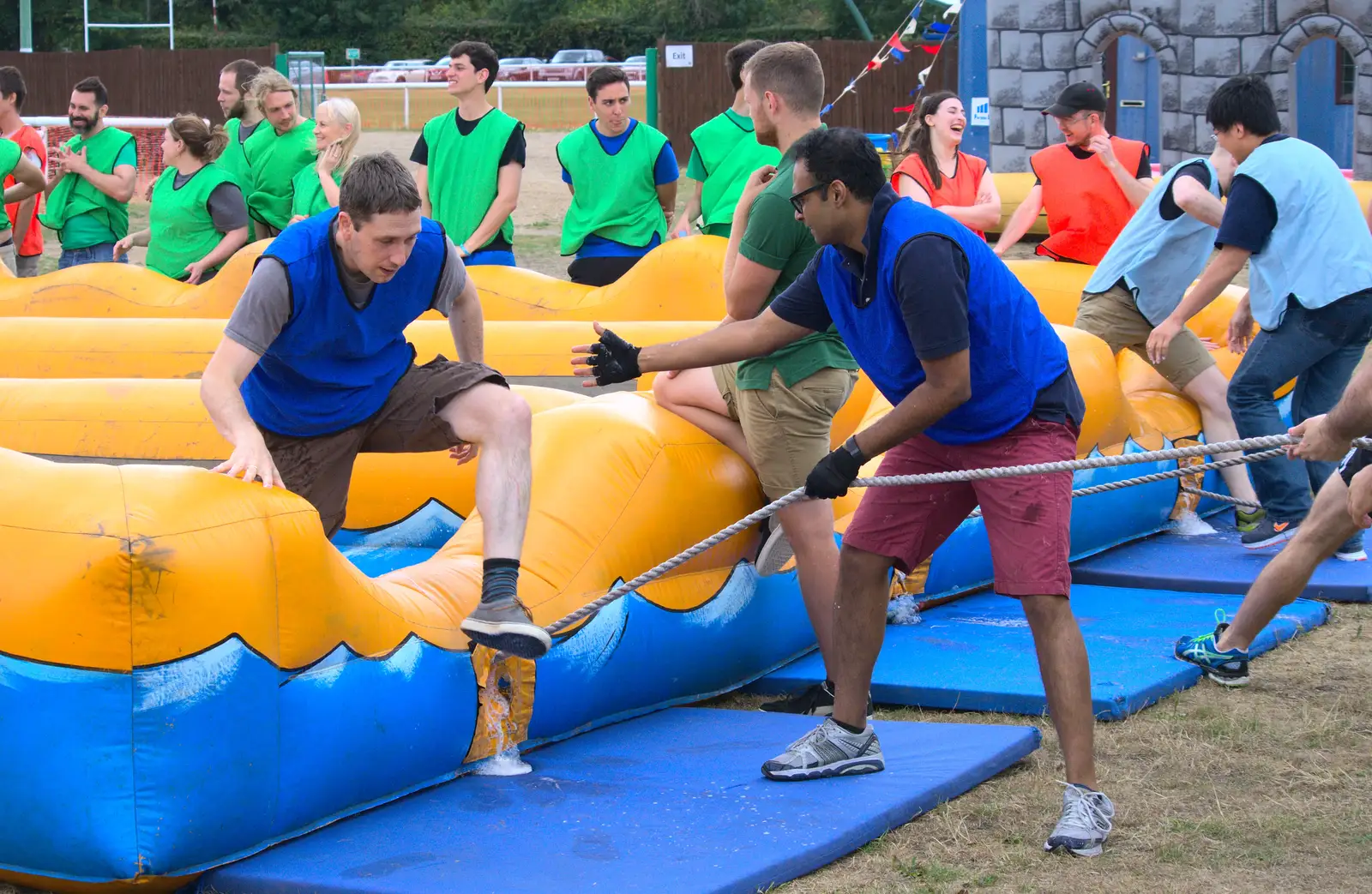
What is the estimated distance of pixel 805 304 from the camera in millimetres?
3867

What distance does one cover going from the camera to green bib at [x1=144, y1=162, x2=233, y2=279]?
8688mm

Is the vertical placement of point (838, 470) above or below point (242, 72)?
below

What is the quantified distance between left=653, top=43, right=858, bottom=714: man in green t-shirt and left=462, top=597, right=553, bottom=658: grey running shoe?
0.94 meters

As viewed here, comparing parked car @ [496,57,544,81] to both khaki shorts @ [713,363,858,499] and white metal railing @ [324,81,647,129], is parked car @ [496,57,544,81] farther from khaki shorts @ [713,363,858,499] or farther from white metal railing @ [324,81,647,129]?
khaki shorts @ [713,363,858,499]

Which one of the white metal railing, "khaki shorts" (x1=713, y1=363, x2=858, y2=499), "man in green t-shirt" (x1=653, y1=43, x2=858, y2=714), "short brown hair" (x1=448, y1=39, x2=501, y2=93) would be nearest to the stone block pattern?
"short brown hair" (x1=448, y1=39, x2=501, y2=93)

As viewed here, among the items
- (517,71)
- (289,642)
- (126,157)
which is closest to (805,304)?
(289,642)

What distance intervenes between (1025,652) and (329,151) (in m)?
5.26

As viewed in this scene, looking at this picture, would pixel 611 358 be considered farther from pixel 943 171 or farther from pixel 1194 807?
pixel 943 171

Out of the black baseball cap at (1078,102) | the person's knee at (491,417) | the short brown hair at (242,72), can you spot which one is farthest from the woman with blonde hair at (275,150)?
the person's knee at (491,417)

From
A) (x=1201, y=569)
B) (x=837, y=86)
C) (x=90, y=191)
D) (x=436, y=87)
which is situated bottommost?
(x=1201, y=569)

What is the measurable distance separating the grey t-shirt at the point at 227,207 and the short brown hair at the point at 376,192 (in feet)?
17.4

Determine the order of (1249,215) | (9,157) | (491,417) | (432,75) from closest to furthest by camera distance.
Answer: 1. (491,417)
2. (1249,215)
3. (9,157)
4. (432,75)

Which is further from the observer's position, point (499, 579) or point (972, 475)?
point (499, 579)

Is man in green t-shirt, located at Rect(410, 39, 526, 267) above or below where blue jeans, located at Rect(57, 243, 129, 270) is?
above
